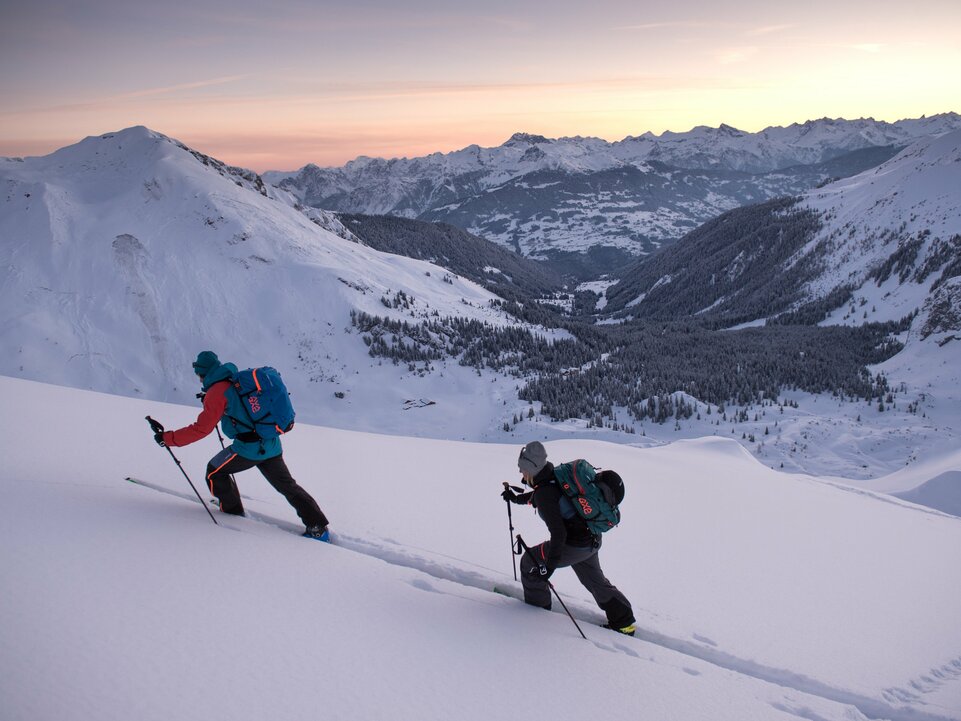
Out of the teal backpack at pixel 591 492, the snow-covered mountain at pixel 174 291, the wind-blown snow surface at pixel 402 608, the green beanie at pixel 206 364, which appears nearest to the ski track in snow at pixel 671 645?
the wind-blown snow surface at pixel 402 608

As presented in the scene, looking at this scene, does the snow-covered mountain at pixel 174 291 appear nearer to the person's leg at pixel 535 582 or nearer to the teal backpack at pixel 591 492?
the person's leg at pixel 535 582

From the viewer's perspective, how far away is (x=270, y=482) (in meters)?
7.13

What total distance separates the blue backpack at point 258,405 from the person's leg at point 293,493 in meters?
0.41

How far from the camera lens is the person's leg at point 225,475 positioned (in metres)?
7.19

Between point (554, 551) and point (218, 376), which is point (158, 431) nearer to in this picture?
point (218, 376)

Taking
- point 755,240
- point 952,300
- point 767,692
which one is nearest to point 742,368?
point 952,300

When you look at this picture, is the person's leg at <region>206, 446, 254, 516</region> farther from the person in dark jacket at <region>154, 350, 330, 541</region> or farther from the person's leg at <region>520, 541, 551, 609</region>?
the person's leg at <region>520, 541, 551, 609</region>

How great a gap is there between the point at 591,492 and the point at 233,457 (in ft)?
15.5

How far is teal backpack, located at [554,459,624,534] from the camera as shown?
5.82m

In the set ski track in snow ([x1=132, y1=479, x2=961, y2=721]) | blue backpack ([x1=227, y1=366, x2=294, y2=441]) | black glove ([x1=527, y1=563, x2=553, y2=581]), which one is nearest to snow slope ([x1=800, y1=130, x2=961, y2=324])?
ski track in snow ([x1=132, y1=479, x2=961, y2=721])

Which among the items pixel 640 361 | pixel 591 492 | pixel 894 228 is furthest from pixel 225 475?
pixel 894 228

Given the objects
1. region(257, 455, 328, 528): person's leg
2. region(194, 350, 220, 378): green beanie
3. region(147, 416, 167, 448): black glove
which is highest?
region(194, 350, 220, 378): green beanie

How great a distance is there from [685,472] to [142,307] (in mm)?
60989

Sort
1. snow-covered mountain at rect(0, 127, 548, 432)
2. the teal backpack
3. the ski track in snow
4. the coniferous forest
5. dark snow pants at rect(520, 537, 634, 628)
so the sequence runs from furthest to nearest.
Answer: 1. the coniferous forest
2. snow-covered mountain at rect(0, 127, 548, 432)
3. dark snow pants at rect(520, 537, 634, 628)
4. the teal backpack
5. the ski track in snow
